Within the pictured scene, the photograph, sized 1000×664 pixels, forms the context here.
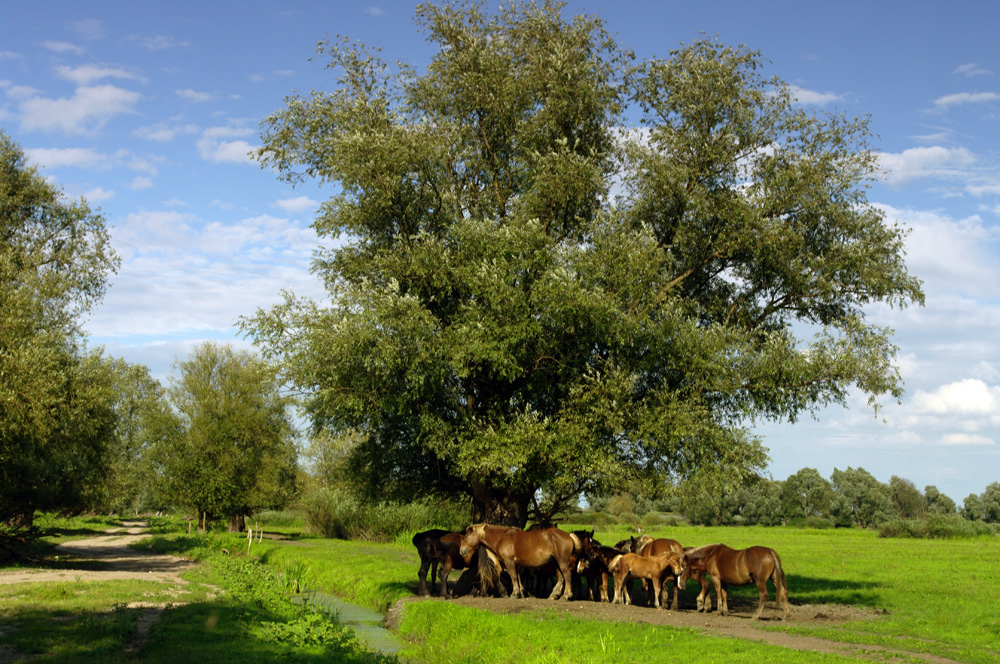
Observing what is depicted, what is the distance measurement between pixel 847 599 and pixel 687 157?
14.9 metres

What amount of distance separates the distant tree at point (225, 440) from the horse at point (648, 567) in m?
37.4

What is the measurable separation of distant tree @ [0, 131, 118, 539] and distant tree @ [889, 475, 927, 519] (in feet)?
376

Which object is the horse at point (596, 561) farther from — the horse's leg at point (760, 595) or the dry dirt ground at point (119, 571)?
the dry dirt ground at point (119, 571)

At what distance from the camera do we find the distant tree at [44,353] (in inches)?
1013

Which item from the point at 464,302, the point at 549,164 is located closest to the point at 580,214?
the point at 549,164

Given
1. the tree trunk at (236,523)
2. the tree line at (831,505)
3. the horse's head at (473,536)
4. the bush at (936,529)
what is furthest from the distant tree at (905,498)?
the horse's head at (473,536)

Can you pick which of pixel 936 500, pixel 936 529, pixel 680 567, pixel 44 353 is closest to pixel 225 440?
pixel 44 353

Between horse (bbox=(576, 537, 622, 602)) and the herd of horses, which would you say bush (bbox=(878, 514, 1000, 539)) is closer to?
the herd of horses

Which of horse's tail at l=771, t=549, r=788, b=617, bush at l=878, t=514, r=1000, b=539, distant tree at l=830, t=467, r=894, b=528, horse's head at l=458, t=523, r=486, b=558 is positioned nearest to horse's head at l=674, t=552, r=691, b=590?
horse's tail at l=771, t=549, r=788, b=617

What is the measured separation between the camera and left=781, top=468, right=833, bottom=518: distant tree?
114m

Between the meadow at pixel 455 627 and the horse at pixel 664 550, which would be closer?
the meadow at pixel 455 627

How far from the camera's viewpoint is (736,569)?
60.4 feet

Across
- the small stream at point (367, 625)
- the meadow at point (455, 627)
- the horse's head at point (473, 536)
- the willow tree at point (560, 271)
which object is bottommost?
the small stream at point (367, 625)

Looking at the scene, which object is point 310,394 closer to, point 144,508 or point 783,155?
point 783,155
